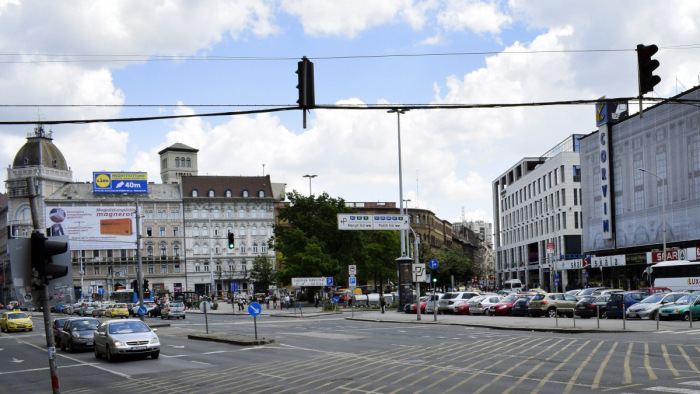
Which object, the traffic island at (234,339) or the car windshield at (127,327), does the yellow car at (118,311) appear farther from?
the car windshield at (127,327)

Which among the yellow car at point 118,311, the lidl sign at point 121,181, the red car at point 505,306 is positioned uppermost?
the lidl sign at point 121,181

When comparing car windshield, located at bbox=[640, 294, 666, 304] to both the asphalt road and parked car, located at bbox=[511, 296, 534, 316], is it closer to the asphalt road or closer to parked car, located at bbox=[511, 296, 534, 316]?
parked car, located at bbox=[511, 296, 534, 316]

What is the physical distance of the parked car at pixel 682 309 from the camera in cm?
3388

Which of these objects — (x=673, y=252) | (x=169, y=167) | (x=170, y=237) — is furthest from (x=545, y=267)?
(x=169, y=167)

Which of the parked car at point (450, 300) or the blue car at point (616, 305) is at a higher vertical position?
the blue car at point (616, 305)

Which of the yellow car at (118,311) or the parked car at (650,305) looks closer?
the parked car at (650,305)

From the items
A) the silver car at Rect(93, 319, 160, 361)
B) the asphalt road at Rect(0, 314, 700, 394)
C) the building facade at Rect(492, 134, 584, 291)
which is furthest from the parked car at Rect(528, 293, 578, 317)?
the building facade at Rect(492, 134, 584, 291)

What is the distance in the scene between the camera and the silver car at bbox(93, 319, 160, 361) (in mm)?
24375

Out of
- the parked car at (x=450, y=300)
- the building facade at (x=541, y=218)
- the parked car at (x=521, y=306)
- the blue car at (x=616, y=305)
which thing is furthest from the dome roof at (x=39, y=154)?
the blue car at (x=616, y=305)

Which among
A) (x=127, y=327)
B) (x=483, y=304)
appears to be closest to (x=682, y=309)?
(x=483, y=304)

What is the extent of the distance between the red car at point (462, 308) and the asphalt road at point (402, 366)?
19590mm

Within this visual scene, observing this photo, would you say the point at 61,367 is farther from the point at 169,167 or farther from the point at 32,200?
the point at 169,167

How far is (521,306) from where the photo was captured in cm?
4531

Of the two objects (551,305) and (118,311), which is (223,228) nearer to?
(118,311)
